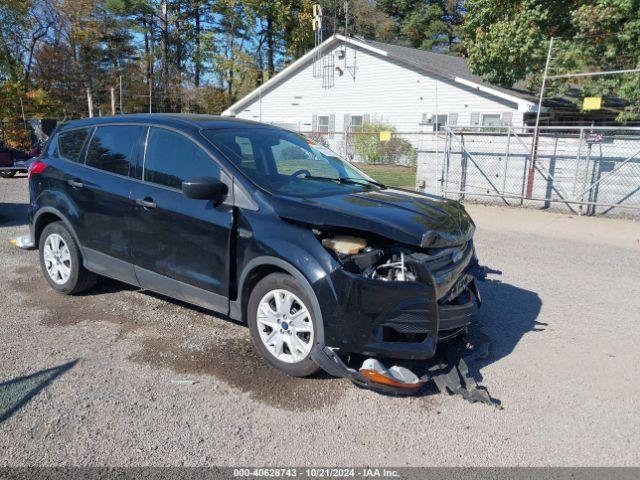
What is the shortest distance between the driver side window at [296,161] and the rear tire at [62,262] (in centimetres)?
224

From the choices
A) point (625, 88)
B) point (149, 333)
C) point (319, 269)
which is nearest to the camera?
point (319, 269)

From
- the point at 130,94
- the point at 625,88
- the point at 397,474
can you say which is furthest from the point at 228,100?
the point at 397,474

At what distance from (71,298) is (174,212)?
1972 mm

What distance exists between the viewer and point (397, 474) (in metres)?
2.87

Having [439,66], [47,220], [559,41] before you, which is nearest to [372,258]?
[47,220]

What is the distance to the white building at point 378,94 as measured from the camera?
70.9 ft

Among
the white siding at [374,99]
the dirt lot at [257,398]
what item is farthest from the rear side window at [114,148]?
the white siding at [374,99]

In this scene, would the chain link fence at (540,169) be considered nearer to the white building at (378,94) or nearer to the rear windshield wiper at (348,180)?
the white building at (378,94)

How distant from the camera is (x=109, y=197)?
4762 millimetres

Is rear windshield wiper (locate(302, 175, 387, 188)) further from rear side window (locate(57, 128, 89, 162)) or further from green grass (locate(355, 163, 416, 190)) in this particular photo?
green grass (locate(355, 163, 416, 190))

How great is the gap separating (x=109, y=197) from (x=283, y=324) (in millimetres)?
→ 2133

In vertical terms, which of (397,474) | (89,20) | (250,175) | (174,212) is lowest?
(397,474)

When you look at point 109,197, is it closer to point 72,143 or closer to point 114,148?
point 114,148

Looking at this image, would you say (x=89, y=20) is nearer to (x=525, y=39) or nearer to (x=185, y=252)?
(x=525, y=39)
